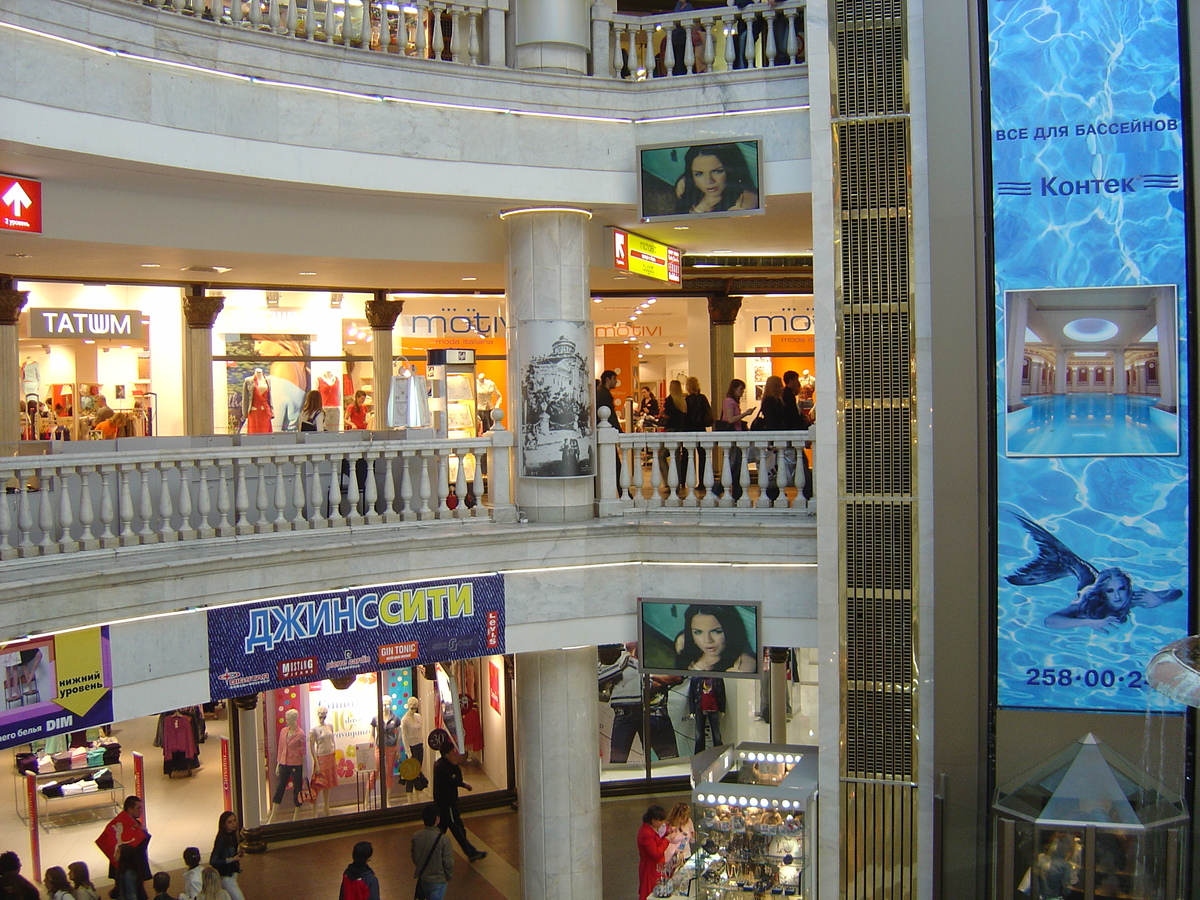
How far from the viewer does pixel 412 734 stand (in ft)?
41.4

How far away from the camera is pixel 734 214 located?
29.7ft

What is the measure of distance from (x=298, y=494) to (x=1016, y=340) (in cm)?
543

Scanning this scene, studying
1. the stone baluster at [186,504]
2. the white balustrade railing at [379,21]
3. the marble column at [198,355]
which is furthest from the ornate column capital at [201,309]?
the stone baluster at [186,504]

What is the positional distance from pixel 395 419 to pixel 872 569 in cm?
425

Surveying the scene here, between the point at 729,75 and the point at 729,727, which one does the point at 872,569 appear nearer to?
the point at 729,75

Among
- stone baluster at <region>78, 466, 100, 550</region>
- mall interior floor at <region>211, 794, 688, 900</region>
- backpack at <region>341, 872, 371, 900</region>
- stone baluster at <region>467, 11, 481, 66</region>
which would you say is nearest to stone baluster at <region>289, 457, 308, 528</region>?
stone baluster at <region>78, 466, 100, 550</region>

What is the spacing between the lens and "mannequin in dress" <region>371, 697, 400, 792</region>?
12414mm

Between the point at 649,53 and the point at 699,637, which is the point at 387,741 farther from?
the point at 649,53

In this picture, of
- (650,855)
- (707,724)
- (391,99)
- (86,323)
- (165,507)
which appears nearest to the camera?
(165,507)

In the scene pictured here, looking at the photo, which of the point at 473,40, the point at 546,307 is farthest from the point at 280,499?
the point at 473,40

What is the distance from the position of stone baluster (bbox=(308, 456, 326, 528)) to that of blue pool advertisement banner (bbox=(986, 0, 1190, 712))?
16.8 feet

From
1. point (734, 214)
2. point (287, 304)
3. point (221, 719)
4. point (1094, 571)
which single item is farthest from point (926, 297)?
point (221, 719)

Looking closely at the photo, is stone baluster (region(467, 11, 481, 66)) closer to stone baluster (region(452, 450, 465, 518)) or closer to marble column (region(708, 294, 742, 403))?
stone baluster (region(452, 450, 465, 518))

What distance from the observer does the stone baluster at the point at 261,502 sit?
8141 mm
